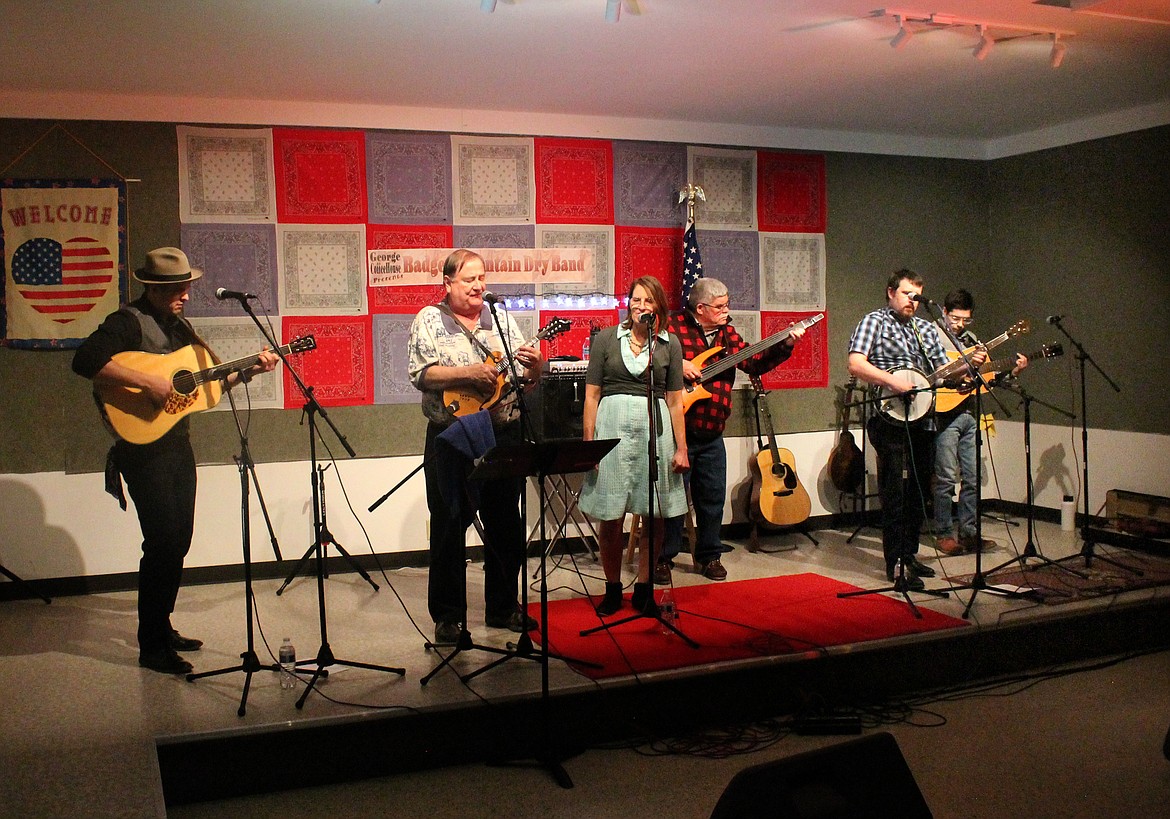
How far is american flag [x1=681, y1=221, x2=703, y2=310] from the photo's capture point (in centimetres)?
639

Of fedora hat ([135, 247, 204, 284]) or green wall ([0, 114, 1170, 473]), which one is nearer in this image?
fedora hat ([135, 247, 204, 284])

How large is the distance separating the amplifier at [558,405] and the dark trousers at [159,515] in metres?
2.17

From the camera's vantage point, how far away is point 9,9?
157 inches

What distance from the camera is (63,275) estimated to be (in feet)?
18.0

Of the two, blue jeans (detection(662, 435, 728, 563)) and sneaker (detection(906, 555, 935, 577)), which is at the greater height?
blue jeans (detection(662, 435, 728, 563))

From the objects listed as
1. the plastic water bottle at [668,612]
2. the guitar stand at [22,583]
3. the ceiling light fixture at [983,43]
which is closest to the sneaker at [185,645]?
the guitar stand at [22,583]

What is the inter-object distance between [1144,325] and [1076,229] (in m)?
0.88

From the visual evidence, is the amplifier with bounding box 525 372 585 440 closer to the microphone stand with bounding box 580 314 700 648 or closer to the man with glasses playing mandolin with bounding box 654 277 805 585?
the man with glasses playing mandolin with bounding box 654 277 805 585

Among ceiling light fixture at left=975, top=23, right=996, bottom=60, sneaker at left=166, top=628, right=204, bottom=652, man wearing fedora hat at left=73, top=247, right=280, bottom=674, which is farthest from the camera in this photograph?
ceiling light fixture at left=975, top=23, right=996, bottom=60

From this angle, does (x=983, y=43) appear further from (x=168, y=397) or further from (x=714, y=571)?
(x=168, y=397)

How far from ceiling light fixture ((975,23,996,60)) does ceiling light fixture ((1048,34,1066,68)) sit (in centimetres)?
28

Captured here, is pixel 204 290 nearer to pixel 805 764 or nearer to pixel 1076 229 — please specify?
pixel 805 764

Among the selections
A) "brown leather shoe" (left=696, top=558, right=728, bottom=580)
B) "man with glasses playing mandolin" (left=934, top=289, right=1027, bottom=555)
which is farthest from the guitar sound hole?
"man with glasses playing mandolin" (left=934, top=289, right=1027, bottom=555)

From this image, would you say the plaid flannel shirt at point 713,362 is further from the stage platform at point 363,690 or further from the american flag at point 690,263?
the stage platform at point 363,690
